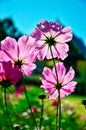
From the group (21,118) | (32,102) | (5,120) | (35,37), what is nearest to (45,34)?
(35,37)

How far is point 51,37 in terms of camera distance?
133 centimetres

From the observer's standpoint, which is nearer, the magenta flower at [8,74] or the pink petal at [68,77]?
the magenta flower at [8,74]

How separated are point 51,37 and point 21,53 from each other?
96 millimetres

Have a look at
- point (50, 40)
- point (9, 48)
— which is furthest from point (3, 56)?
point (50, 40)

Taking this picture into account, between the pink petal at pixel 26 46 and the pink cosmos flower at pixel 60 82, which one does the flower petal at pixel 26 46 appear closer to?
the pink petal at pixel 26 46

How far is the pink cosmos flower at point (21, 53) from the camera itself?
4.30ft

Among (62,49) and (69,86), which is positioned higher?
(62,49)

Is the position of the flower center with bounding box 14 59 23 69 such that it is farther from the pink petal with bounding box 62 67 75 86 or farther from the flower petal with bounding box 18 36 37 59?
the pink petal with bounding box 62 67 75 86

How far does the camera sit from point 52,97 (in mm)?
1396

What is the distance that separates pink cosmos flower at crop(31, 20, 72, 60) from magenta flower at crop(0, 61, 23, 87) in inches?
4.0

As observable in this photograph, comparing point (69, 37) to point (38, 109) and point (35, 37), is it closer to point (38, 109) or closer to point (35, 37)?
point (35, 37)

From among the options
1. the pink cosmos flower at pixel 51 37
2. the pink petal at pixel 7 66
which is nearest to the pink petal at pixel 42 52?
the pink cosmos flower at pixel 51 37

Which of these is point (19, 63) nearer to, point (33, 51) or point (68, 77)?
point (33, 51)

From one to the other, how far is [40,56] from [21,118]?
7.99ft
